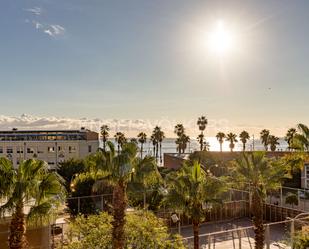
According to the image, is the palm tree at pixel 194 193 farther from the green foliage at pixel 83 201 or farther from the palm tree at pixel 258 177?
the green foliage at pixel 83 201

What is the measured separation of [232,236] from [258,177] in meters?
5.84

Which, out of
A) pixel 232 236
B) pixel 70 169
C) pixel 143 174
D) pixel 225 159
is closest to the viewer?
pixel 143 174

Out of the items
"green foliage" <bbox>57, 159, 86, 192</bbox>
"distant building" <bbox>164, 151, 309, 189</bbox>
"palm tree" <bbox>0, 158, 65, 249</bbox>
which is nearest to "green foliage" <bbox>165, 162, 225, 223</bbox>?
"palm tree" <bbox>0, 158, 65, 249</bbox>

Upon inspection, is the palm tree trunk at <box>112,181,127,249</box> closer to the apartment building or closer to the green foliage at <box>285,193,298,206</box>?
the green foliage at <box>285,193,298,206</box>

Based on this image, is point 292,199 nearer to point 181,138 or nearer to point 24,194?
point 24,194

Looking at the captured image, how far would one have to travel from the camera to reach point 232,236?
82.3 ft

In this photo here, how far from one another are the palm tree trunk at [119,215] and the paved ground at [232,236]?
22.1 ft

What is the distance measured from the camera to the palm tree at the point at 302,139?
72.0ft

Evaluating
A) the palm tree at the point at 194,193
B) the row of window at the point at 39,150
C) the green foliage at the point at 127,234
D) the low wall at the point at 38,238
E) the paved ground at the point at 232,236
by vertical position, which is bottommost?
the paved ground at the point at 232,236

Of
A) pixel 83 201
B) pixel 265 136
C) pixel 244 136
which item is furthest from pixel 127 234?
pixel 265 136

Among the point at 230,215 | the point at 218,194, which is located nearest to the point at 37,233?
the point at 218,194

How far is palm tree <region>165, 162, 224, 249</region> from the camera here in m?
19.1

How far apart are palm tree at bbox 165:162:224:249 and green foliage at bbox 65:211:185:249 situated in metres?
2.74

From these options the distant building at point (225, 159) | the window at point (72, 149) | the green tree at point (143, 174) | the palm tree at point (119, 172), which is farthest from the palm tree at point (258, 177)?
the window at point (72, 149)
